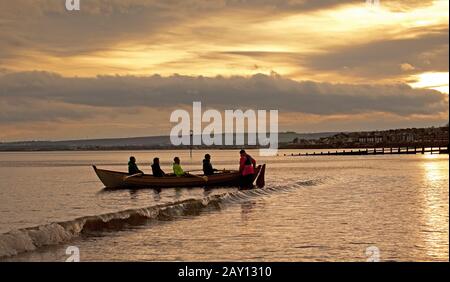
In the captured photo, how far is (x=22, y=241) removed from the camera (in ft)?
54.9

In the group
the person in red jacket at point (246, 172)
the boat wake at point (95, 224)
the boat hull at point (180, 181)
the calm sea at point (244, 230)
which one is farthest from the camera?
the person in red jacket at point (246, 172)

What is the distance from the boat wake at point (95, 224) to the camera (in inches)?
A: 655

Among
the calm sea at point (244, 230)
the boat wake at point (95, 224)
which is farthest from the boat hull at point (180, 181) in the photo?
the boat wake at point (95, 224)

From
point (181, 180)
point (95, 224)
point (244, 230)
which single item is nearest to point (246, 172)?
point (181, 180)

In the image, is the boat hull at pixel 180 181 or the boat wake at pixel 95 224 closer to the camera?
the boat wake at pixel 95 224

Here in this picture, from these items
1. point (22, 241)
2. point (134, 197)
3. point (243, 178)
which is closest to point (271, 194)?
point (243, 178)

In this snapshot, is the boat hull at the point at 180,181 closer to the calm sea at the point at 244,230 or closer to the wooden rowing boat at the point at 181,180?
the wooden rowing boat at the point at 181,180

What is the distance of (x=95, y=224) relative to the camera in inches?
827

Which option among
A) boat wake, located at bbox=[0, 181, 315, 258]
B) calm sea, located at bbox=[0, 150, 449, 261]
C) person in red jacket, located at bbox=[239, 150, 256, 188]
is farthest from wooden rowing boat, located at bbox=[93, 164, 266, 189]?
boat wake, located at bbox=[0, 181, 315, 258]

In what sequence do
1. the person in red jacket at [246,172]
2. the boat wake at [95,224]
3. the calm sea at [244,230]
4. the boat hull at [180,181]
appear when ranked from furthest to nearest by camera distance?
the person in red jacket at [246,172] < the boat hull at [180,181] < the boat wake at [95,224] < the calm sea at [244,230]

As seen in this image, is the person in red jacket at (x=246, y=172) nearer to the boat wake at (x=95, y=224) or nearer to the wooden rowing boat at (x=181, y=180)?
the wooden rowing boat at (x=181, y=180)
